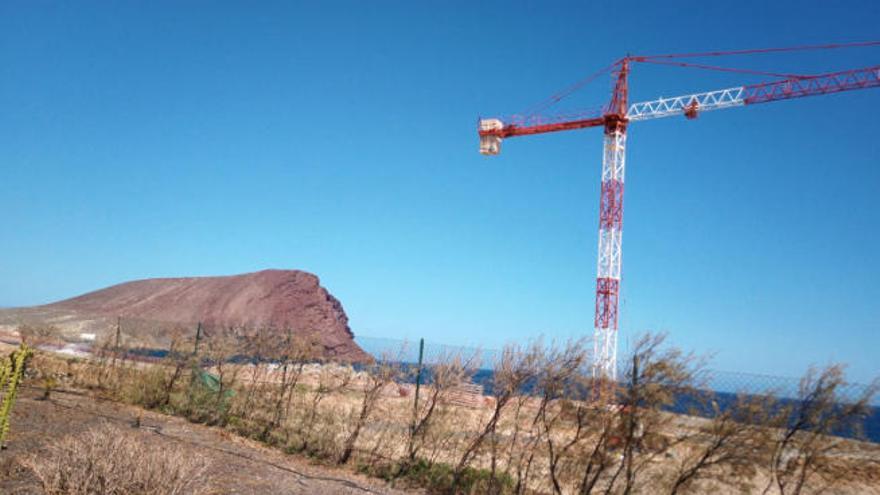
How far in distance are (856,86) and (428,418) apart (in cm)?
3816

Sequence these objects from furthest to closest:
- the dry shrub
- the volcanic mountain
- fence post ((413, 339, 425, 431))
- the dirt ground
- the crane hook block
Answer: the volcanic mountain, the crane hook block, fence post ((413, 339, 425, 431)), the dirt ground, the dry shrub

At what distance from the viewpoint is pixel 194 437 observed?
9438mm

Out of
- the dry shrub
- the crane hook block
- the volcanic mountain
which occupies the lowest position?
the dry shrub

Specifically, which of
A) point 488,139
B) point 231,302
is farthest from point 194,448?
point 231,302

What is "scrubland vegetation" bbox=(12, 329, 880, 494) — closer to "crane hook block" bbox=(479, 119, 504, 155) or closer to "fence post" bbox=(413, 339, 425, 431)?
"fence post" bbox=(413, 339, 425, 431)

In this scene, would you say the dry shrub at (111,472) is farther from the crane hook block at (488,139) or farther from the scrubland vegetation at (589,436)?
the crane hook block at (488,139)

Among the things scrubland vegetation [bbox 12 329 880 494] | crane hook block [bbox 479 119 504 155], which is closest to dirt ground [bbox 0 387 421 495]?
scrubland vegetation [bbox 12 329 880 494]

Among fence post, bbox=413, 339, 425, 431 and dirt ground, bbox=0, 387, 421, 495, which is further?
fence post, bbox=413, 339, 425, 431

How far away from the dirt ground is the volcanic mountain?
55.8 m

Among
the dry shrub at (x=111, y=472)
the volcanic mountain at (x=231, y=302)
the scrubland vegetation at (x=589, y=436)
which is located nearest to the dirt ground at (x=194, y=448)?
the scrubland vegetation at (x=589, y=436)

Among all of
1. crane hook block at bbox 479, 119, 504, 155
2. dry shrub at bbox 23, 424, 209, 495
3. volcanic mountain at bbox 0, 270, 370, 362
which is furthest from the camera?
volcanic mountain at bbox 0, 270, 370, 362

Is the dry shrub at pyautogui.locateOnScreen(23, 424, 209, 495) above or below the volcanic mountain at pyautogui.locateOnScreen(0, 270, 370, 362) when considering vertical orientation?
below

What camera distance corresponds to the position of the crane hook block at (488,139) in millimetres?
40938

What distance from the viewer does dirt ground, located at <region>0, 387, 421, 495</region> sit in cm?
642
